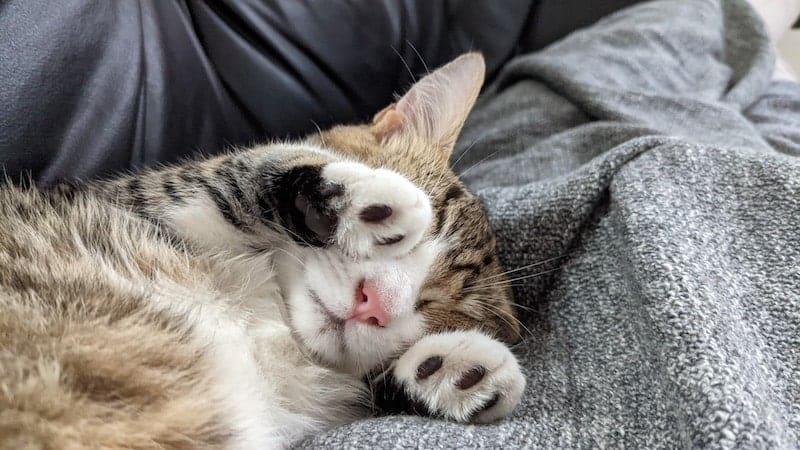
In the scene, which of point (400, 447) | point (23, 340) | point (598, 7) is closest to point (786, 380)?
point (400, 447)

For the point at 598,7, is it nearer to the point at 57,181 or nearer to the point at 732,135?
the point at 732,135

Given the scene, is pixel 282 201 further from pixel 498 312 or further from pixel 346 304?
pixel 498 312

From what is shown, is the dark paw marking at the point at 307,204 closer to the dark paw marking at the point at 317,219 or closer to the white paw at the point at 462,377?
the dark paw marking at the point at 317,219

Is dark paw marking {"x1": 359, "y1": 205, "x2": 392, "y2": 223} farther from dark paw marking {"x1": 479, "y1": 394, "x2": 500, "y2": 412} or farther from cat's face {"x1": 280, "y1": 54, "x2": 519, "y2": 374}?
dark paw marking {"x1": 479, "y1": 394, "x2": 500, "y2": 412}

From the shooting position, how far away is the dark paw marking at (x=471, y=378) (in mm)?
742

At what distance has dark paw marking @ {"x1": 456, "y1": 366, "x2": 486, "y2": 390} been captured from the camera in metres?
0.74

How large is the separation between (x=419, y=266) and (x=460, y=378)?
6.8 inches

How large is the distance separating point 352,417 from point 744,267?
567mm

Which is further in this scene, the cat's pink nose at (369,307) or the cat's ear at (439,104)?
the cat's ear at (439,104)

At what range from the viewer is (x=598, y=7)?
1.96 metres

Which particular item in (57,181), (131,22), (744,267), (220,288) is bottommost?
(744,267)

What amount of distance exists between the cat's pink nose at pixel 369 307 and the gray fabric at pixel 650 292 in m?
0.13

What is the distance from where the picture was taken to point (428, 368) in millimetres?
772

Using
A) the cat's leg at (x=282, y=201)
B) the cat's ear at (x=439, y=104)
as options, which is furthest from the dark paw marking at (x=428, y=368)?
the cat's ear at (x=439, y=104)
